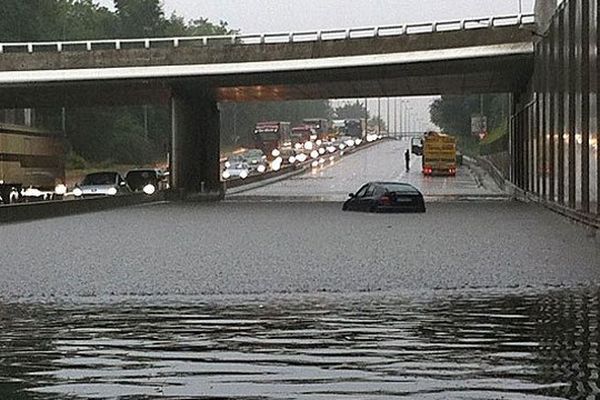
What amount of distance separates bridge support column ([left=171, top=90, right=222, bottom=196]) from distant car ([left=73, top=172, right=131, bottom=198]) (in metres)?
2.98

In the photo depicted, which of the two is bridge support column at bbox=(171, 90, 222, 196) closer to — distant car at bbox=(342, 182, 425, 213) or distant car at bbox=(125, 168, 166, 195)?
distant car at bbox=(125, 168, 166, 195)

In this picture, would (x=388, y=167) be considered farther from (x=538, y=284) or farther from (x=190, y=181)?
(x=538, y=284)

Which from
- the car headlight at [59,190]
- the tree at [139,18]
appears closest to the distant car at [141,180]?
the car headlight at [59,190]

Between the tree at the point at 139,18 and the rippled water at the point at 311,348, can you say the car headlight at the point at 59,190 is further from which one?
the tree at the point at 139,18

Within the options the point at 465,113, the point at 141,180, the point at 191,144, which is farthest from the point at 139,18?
the point at 191,144

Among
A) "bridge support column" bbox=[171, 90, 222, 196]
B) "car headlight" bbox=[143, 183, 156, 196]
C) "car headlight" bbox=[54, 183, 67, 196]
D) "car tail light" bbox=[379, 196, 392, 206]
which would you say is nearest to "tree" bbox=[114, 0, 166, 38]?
"car headlight" bbox=[143, 183, 156, 196]

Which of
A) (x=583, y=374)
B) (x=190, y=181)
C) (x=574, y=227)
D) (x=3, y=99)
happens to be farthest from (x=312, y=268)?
(x=3, y=99)

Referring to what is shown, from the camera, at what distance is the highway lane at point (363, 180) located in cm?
7050

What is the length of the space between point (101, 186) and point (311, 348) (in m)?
51.7

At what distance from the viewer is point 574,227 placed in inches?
1394

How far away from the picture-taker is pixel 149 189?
66.2 meters

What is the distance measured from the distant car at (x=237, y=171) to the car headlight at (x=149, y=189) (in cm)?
2124

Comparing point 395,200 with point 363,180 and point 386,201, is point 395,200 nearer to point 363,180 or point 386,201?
point 386,201

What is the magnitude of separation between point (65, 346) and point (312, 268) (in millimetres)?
9811
